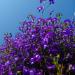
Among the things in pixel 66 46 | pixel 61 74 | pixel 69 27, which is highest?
pixel 69 27

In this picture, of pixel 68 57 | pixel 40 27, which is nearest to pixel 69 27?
pixel 40 27

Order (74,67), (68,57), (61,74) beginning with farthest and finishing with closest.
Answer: (68,57) → (74,67) → (61,74)

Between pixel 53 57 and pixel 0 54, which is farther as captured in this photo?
pixel 0 54

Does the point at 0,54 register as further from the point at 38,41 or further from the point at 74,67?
the point at 74,67

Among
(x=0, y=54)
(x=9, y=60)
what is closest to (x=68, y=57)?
(x=9, y=60)

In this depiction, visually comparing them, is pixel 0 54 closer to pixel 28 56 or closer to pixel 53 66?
pixel 28 56

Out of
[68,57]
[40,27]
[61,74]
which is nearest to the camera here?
[61,74]

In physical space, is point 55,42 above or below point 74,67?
above
